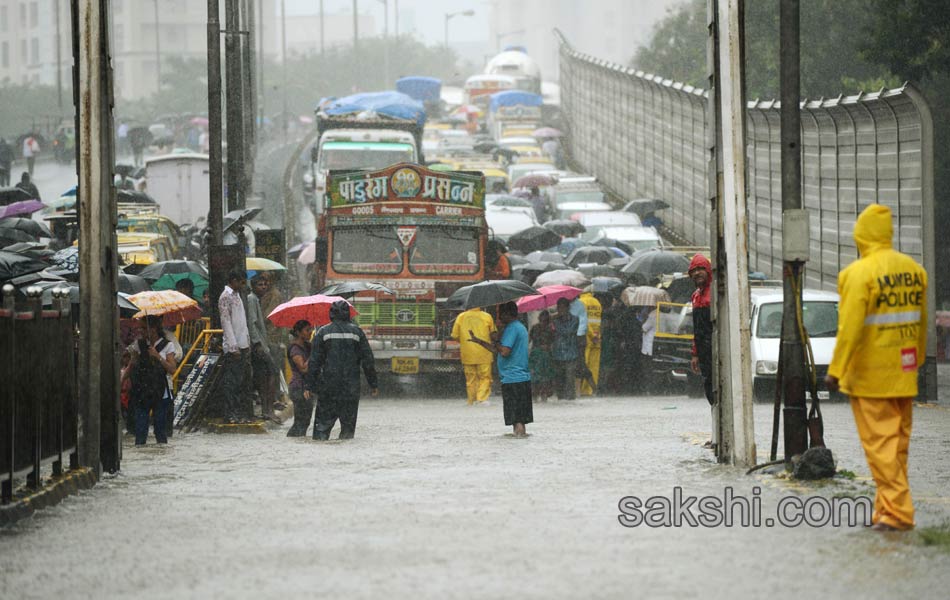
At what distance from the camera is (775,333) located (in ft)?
74.1

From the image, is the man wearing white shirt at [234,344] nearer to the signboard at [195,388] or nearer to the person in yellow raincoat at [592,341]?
Result: the signboard at [195,388]

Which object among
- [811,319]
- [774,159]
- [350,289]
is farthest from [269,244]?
[774,159]

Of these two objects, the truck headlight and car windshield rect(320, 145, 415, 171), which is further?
car windshield rect(320, 145, 415, 171)

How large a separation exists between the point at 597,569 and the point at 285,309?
11.5m

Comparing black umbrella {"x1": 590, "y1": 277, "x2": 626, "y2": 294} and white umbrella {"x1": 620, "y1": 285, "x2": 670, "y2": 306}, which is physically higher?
black umbrella {"x1": 590, "y1": 277, "x2": 626, "y2": 294}

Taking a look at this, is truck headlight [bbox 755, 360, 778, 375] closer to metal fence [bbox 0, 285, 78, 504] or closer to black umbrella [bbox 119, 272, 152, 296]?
black umbrella [bbox 119, 272, 152, 296]

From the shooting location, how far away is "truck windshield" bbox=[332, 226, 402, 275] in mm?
24062

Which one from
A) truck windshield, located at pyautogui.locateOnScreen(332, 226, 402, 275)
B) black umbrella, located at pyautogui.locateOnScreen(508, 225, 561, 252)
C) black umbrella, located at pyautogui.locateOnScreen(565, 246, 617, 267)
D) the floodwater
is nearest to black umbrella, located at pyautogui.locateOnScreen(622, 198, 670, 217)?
black umbrella, located at pyautogui.locateOnScreen(508, 225, 561, 252)

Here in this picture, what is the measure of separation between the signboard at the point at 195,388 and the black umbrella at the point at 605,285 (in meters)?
9.98

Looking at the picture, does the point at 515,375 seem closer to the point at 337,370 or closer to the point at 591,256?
the point at 337,370

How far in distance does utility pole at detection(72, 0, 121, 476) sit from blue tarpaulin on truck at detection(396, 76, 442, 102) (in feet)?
265

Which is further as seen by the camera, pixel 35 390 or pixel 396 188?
pixel 396 188

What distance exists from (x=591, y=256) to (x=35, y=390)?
22544 mm

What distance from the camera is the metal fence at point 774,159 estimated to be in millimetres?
23688
